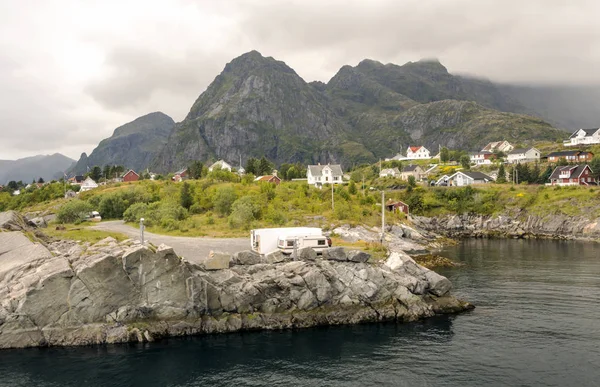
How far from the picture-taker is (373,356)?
26.9 m

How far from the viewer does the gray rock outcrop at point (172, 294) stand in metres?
29.2

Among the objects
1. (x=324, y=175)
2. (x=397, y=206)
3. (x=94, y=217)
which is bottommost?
(x=94, y=217)

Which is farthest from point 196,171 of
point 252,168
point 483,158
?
point 483,158

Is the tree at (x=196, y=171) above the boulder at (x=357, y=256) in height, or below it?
above

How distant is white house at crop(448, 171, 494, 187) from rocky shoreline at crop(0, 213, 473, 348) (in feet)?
312

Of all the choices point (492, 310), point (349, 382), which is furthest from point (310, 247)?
point (492, 310)

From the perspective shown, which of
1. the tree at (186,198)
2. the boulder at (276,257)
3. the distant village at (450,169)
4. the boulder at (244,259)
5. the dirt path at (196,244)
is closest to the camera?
→ the boulder at (244,259)

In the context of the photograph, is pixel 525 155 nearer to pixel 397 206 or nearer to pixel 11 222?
pixel 397 206

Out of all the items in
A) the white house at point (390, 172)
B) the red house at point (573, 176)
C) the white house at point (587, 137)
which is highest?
the white house at point (587, 137)

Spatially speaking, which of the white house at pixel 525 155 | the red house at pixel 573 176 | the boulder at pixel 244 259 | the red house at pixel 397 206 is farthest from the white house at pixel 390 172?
the boulder at pixel 244 259

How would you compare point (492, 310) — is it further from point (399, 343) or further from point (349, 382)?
point (349, 382)

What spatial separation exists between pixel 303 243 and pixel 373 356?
13495mm

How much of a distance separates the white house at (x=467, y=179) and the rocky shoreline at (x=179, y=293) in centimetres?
9519

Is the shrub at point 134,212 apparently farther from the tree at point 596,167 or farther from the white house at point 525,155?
the white house at point 525,155
